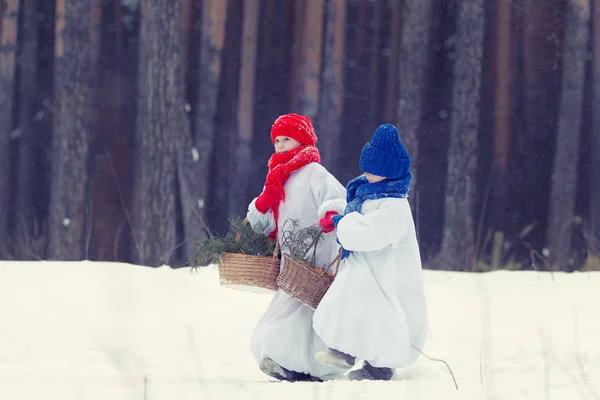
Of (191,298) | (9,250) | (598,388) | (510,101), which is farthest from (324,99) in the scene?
(598,388)

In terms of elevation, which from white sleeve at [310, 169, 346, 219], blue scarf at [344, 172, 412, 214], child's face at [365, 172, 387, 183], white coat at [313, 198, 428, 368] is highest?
child's face at [365, 172, 387, 183]

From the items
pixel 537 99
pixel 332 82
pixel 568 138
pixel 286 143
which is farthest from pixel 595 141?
pixel 286 143

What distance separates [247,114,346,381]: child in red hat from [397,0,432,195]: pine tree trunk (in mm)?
4047

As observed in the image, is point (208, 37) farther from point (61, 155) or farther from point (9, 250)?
point (9, 250)

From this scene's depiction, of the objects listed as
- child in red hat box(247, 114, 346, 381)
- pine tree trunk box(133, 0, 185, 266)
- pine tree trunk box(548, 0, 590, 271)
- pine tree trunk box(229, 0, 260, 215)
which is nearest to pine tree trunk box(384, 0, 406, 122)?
pine tree trunk box(229, 0, 260, 215)

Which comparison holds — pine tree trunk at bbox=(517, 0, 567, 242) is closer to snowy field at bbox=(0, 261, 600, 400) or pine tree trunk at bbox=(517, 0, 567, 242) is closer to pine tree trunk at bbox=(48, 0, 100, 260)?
snowy field at bbox=(0, 261, 600, 400)

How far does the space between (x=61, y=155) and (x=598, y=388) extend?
6.50 m

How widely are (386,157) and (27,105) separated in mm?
6376

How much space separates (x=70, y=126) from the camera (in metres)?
8.59

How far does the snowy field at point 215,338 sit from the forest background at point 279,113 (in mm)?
1051

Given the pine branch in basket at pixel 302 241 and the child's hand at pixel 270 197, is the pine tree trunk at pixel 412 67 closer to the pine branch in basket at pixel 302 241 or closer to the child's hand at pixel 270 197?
the child's hand at pixel 270 197

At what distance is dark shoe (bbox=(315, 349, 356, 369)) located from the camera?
403 cm

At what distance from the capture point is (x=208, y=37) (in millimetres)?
8836

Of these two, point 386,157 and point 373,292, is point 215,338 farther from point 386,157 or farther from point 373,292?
point 386,157
